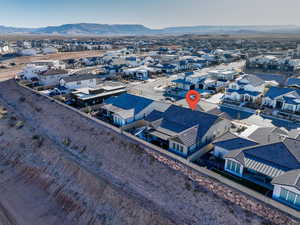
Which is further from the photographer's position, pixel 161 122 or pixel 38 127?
pixel 38 127

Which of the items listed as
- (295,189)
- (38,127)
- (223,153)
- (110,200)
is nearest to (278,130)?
(223,153)

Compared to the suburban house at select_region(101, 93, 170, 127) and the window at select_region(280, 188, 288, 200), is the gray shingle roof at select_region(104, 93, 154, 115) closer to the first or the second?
the suburban house at select_region(101, 93, 170, 127)

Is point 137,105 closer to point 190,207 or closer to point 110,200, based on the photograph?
point 110,200

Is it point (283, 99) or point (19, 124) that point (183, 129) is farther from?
point (19, 124)

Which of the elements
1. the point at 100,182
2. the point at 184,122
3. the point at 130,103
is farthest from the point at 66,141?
the point at 184,122

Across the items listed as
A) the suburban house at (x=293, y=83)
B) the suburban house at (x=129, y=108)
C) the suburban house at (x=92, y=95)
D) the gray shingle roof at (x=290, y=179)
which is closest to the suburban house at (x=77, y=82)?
the suburban house at (x=92, y=95)

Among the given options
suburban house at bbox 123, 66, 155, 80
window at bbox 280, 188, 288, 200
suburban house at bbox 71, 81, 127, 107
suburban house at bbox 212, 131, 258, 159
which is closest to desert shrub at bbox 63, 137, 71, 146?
suburban house at bbox 71, 81, 127, 107

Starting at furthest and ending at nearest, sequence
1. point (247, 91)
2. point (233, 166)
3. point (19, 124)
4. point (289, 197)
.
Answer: point (247, 91) < point (19, 124) < point (233, 166) < point (289, 197)
